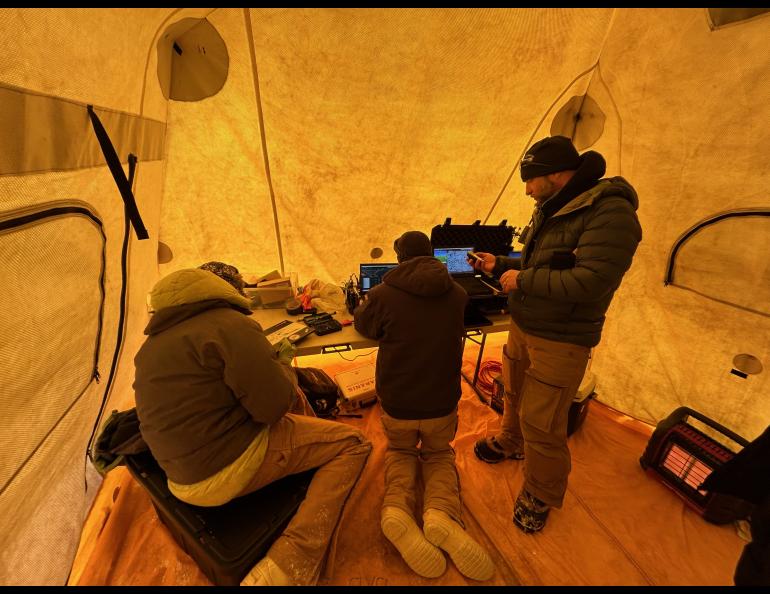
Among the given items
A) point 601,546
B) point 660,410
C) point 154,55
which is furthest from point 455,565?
point 154,55

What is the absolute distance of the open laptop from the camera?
6.84ft

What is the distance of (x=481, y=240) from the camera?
2.22m

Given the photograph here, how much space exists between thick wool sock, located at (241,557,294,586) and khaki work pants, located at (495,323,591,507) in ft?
3.62

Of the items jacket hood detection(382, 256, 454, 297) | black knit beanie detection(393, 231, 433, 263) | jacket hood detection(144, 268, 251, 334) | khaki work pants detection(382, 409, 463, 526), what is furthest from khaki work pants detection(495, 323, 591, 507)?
jacket hood detection(144, 268, 251, 334)

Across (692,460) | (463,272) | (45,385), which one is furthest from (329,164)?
(692,460)

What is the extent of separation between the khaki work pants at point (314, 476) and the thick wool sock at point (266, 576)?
0.05 ft

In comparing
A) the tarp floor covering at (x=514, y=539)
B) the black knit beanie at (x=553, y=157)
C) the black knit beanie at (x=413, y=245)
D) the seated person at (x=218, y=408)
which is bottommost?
the tarp floor covering at (x=514, y=539)

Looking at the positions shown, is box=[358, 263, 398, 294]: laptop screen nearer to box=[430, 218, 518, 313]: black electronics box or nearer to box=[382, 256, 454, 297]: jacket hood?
box=[430, 218, 518, 313]: black electronics box

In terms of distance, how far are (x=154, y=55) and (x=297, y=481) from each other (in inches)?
79.4

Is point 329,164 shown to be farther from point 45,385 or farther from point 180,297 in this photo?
point 45,385

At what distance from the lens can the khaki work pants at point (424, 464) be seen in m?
1.29

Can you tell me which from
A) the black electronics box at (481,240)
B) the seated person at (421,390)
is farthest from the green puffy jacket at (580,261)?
the black electronics box at (481,240)

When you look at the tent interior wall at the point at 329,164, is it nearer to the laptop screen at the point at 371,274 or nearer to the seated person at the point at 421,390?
the laptop screen at the point at 371,274
